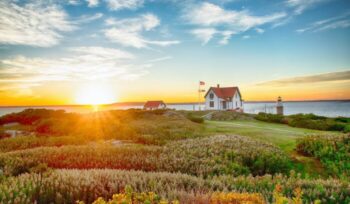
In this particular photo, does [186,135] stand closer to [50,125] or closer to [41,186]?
[50,125]

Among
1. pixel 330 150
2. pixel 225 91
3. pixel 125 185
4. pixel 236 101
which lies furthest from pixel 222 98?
pixel 125 185

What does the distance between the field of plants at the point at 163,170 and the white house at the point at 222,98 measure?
50.2 metres

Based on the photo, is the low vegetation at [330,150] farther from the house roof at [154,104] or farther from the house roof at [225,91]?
the house roof at [154,104]

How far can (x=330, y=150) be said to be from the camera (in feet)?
42.1

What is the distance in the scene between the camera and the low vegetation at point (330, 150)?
11258mm

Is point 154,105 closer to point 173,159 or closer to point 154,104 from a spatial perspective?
point 154,104

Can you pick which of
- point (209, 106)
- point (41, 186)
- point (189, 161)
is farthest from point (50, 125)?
point (209, 106)

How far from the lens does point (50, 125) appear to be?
59.3 feet

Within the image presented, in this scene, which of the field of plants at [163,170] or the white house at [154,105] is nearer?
the field of plants at [163,170]

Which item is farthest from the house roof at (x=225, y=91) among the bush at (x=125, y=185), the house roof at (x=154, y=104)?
the bush at (x=125, y=185)

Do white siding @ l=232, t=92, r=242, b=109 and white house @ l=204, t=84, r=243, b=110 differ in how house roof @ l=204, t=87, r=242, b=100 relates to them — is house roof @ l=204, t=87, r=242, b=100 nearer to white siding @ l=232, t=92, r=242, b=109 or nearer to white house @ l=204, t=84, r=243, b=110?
white house @ l=204, t=84, r=243, b=110

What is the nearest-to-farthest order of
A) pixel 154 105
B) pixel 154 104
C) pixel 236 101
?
pixel 236 101 → pixel 154 105 → pixel 154 104

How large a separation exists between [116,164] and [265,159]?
536 cm

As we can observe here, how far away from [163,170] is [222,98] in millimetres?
61295
